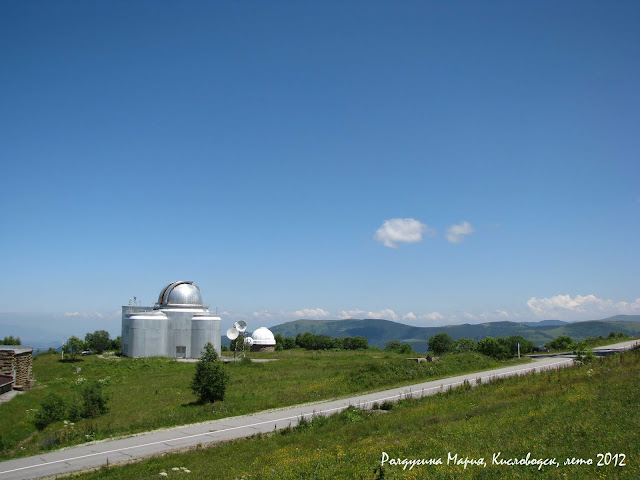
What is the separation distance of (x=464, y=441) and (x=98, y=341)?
6871 cm

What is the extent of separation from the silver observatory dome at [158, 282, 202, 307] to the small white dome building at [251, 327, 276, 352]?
59.6 feet

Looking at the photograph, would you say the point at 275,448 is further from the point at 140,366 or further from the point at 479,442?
the point at 140,366

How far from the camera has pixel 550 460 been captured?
866cm

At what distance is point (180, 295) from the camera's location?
63156 mm

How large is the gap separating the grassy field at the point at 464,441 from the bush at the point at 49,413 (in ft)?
42.2

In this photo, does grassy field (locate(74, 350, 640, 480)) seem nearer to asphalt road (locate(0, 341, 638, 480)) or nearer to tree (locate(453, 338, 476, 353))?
asphalt road (locate(0, 341, 638, 480))

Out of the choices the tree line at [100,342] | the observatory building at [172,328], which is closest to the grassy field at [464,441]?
the observatory building at [172,328]

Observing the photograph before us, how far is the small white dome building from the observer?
259 feet

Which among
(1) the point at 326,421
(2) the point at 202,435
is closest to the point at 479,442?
(1) the point at 326,421

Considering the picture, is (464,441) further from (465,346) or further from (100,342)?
(100,342)

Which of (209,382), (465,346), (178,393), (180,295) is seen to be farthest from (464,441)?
(180,295)

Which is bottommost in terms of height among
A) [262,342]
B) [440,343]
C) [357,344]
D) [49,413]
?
[357,344]

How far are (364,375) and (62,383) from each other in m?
26.7

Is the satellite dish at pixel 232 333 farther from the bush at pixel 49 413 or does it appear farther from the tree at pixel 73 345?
the bush at pixel 49 413
